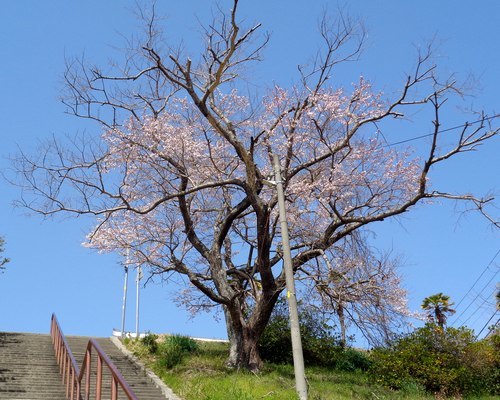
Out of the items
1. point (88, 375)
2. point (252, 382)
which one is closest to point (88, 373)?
point (88, 375)

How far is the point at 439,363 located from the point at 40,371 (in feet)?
33.6

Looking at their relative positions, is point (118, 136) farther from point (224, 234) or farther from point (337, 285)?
point (337, 285)

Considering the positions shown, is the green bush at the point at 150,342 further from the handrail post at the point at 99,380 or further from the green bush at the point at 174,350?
the handrail post at the point at 99,380

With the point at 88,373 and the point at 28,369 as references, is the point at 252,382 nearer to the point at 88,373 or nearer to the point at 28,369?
the point at 28,369

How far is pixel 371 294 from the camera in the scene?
63.5 ft

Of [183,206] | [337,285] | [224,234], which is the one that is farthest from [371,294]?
[183,206]

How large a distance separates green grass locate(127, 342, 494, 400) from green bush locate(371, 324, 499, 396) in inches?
25.3

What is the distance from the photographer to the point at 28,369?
16.7 m

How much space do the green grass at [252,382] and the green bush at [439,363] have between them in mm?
642

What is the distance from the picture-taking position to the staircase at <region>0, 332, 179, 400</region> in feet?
47.2

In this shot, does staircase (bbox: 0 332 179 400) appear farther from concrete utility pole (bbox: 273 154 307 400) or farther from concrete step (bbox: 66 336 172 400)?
concrete utility pole (bbox: 273 154 307 400)

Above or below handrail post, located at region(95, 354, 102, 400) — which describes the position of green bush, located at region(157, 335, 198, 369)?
above

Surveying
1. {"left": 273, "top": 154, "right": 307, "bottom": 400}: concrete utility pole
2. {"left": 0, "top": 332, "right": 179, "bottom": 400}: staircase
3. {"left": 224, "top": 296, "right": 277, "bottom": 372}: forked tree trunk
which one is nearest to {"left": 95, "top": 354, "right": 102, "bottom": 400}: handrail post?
{"left": 0, "top": 332, "right": 179, "bottom": 400}: staircase

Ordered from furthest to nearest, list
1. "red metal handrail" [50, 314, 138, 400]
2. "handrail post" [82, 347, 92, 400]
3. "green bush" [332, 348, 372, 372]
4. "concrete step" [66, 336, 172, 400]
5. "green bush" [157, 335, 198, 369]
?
"green bush" [332, 348, 372, 372], "green bush" [157, 335, 198, 369], "concrete step" [66, 336, 172, 400], "handrail post" [82, 347, 92, 400], "red metal handrail" [50, 314, 138, 400]
